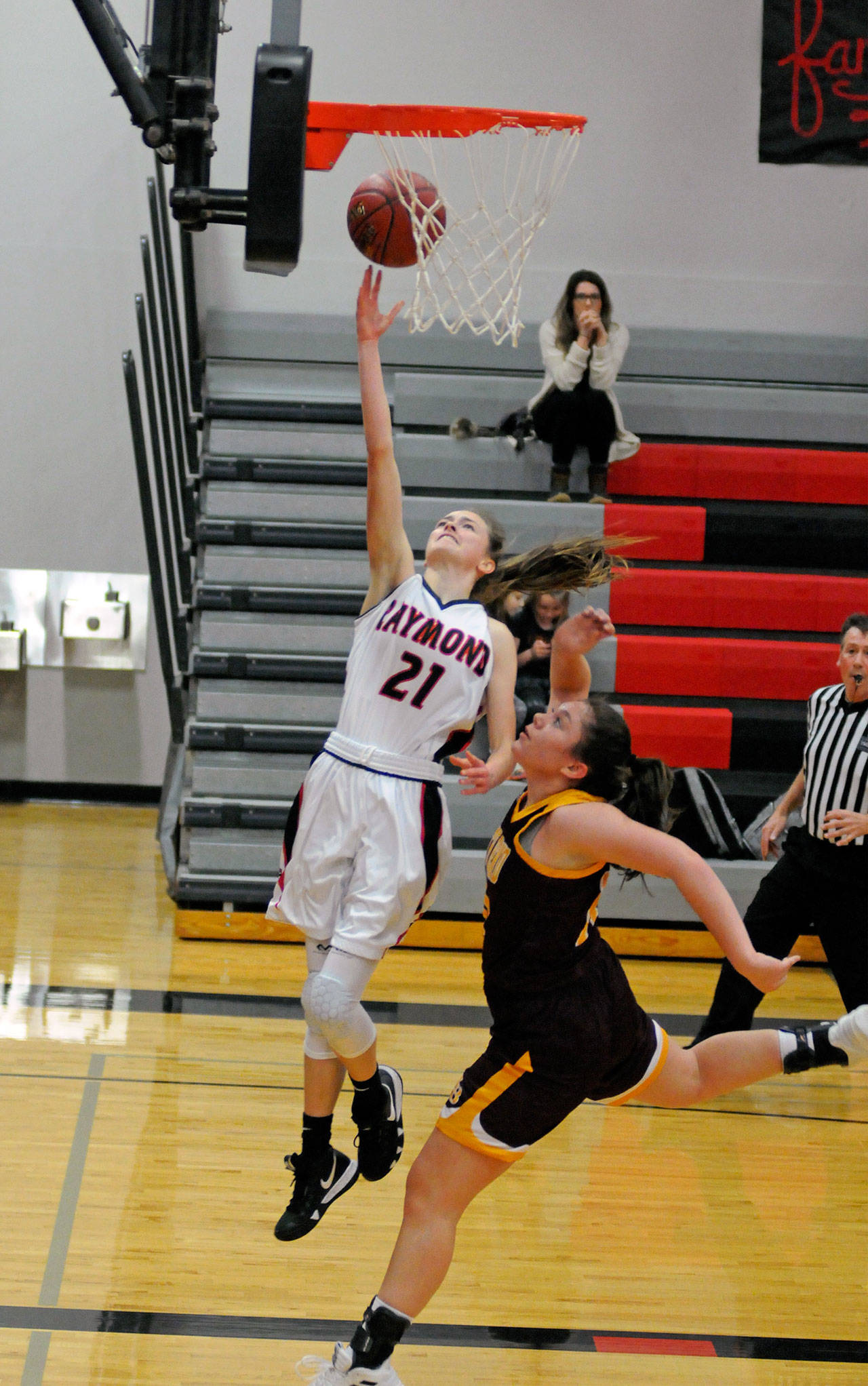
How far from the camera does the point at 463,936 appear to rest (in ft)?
21.2

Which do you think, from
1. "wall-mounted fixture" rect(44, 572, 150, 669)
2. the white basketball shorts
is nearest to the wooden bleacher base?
"wall-mounted fixture" rect(44, 572, 150, 669)

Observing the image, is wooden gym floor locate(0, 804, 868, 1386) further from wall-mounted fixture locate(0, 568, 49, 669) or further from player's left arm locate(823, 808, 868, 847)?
wall-mounted fixture locate(0, 568, 49, 669)

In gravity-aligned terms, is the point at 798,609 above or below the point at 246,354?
below

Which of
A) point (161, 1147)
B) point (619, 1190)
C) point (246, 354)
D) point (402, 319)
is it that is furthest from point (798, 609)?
point (161, 1147)

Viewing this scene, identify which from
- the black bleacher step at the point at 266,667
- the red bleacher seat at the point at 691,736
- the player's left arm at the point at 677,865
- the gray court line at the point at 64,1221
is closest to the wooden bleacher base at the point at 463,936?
the red bleacher seat at the point at 691,736

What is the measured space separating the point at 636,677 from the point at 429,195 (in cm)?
344

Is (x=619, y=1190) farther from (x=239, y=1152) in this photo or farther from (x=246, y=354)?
(x=246, y=354)

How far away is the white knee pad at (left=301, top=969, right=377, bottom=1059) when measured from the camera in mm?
3260

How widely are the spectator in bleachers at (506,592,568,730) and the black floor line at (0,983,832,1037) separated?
1566mm

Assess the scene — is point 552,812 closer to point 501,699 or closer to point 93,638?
point 501,699

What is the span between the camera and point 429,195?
175 inches

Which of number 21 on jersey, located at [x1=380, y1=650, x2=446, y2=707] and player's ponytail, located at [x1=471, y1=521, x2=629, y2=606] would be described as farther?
player's ponytail, located at [x1=471, y1=521, x2=629, y2=606]

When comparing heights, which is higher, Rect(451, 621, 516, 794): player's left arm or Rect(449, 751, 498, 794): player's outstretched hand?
Rect(451, 621, 516, 794): player's left arm

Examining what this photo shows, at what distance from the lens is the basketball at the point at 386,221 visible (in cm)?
427
